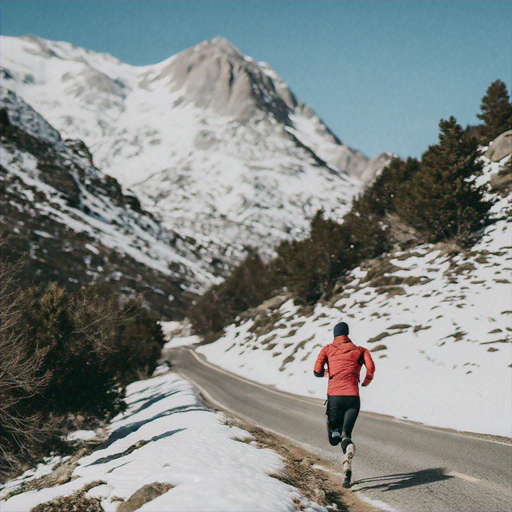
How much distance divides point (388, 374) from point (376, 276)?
12291 mm

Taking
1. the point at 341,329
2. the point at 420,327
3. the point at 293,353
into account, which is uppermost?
the point at 420,327

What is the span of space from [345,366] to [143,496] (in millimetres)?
3168

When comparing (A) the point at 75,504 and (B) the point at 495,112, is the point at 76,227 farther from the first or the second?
(A) the point at 75,504

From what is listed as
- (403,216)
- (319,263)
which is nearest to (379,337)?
(403,216)

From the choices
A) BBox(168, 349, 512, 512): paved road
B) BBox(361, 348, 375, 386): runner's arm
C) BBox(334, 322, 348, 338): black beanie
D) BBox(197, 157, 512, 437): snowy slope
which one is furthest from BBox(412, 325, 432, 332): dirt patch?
BBox(361, 348, 375, 386): runner's arm

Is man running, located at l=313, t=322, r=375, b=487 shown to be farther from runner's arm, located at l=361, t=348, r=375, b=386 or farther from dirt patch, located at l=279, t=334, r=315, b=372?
dirt patch, located at l=279, t=334, r=315, b=372

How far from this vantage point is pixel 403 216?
27562 mm

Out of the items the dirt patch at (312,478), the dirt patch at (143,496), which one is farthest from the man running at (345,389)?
the dirt patch at (143,496)

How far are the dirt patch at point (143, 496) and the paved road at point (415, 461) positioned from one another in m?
2.76

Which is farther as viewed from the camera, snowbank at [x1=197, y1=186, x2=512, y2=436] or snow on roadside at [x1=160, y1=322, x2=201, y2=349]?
snow on roadside at [x1=160, y1=322, x2=201, y2=349]

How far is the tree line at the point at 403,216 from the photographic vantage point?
24312 mm

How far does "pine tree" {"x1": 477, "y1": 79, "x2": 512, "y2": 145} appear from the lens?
3859 cm

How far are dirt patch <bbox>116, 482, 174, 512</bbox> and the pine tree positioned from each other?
43.0 m

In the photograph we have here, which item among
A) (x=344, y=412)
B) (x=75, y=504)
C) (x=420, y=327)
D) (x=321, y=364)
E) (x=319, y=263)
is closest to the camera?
(x=75, y=504)
